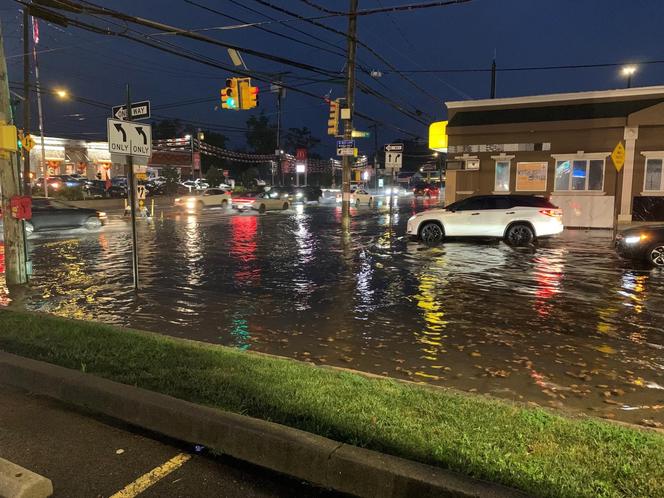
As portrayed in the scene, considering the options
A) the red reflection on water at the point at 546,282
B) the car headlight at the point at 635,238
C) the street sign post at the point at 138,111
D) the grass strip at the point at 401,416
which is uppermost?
the street sign post at the point at 138,111

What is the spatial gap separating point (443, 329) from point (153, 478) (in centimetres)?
460

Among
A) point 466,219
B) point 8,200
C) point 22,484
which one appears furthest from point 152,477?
point 466,219

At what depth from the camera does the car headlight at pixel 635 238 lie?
12.6 meters

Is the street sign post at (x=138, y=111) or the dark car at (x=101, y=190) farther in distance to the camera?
the dark car at (x=101, y=190)

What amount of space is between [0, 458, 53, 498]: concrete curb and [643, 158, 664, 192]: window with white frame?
23.3m

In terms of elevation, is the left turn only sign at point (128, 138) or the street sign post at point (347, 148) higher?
the street sign post at point (347, 148)

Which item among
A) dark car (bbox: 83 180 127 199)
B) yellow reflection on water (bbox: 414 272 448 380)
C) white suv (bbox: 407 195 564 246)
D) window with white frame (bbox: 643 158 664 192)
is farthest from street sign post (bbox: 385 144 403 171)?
dark car (bbox: 83 180 127 199)

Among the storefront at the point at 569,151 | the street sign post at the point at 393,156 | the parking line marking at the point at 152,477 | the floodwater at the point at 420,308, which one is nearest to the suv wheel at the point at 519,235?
the floodwater at the point at 420,308

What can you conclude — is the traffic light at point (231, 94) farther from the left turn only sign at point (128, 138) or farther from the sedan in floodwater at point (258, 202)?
the sedan in floodwater at point (258, 202)

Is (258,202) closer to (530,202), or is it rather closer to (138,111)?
(530,202)

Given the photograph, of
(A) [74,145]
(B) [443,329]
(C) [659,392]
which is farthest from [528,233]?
(A) [74,145]

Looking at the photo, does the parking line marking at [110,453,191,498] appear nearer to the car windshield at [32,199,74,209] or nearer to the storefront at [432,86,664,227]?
the car windshield at [32,199,74,209]

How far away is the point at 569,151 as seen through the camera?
2278 cm

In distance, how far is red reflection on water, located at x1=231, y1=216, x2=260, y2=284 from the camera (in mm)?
11633
